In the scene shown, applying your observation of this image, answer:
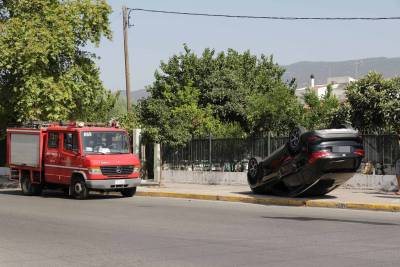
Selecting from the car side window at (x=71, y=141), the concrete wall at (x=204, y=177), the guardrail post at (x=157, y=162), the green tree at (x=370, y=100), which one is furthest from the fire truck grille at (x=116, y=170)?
the green tree at (x=370, y=100)

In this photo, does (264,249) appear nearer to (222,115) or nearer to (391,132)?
(391,132)

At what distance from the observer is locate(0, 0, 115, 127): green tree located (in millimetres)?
26656

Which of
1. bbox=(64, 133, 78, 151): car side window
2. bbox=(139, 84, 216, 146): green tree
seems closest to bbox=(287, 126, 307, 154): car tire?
bbox=(64, 133, 78, 151): car side window

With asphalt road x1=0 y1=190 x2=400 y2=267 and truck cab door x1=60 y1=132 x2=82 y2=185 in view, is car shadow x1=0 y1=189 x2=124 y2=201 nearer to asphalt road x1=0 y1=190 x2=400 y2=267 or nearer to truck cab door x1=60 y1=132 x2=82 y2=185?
truck cab door x1=60 y1=132 x2=82 y2=185

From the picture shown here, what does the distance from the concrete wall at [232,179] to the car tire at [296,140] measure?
4.30 m

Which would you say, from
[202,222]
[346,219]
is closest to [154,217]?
[202,222]

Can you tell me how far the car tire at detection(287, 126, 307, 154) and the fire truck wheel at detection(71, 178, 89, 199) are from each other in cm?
665

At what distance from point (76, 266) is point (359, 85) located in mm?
17864

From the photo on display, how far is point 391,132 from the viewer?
70.1 ft

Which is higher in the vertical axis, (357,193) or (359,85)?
(359,85)

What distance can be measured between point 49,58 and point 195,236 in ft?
59.5

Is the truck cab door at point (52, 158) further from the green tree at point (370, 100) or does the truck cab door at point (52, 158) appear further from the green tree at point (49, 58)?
the green tree at point (370, 100)

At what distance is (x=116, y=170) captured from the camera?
Result: 2053cm

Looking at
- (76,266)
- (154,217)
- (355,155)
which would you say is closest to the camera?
(76,266)
